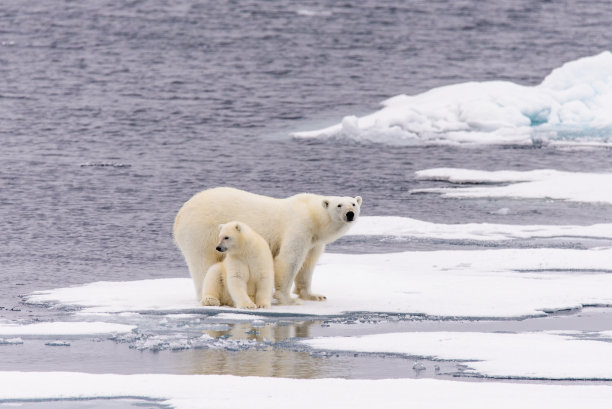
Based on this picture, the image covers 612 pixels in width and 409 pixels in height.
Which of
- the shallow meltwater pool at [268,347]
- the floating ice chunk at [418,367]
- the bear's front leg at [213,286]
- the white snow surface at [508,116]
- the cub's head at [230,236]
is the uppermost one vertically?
the white snow surface at [508,116]

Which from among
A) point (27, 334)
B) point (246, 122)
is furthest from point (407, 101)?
point (27, 334)

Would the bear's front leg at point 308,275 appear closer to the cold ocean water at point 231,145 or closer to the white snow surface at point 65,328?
the cold ocean water at point 231,145

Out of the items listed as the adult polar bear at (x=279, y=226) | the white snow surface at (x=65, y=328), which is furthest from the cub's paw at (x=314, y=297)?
the white snow surface at (x=65, y=328)

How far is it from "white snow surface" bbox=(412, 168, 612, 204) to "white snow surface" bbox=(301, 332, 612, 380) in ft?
30.5

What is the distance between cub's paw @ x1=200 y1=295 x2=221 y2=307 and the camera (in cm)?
884

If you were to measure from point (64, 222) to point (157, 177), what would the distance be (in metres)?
4.45

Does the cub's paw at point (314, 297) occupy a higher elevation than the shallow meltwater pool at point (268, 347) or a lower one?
higher

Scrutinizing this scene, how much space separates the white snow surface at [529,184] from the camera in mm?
17047

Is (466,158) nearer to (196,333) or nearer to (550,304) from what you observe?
(550,304)

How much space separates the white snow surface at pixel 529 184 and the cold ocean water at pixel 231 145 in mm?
422

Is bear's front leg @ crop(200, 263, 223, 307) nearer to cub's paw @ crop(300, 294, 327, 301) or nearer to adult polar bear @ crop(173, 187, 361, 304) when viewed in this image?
adult polar bear @ crop(173, 187, 361, 304)

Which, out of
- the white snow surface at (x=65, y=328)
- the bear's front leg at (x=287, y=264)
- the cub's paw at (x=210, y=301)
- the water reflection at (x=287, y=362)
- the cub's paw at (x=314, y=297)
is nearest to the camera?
the water reflection at (x=287, y=362)

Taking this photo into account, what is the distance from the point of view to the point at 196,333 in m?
7.91

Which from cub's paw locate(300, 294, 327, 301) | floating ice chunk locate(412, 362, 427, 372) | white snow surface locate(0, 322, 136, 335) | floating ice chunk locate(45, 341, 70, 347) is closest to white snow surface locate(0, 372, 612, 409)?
floating ice chunk locate(412, 362, 427, 372)
